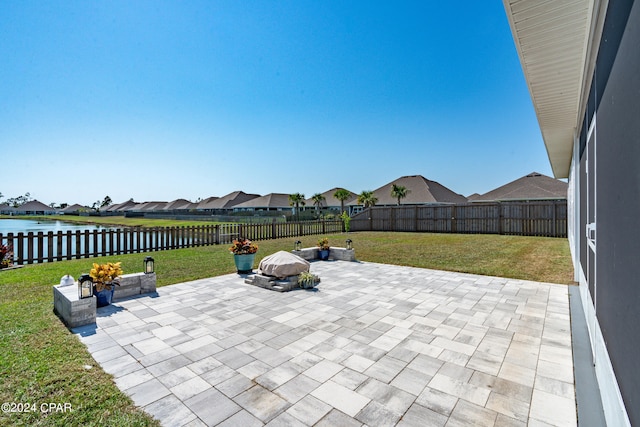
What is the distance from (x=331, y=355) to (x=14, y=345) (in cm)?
335

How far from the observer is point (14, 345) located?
10.2 ft

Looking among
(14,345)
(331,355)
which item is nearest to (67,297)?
(14,345)

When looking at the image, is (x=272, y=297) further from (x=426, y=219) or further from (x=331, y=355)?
(x=426, y=219)

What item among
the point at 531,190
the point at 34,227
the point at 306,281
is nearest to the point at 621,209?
the point at 306,281

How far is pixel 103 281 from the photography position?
4492mm

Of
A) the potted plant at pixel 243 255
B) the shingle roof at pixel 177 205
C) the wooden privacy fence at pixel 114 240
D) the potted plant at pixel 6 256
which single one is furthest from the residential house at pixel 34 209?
the potted plant at pixel 243 255

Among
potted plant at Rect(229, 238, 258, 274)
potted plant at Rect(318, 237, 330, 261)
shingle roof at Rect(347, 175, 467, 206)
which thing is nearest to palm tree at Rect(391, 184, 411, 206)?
shingle roof at Rect(347, 175, 467, 206)

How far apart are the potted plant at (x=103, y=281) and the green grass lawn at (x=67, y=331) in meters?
0.57

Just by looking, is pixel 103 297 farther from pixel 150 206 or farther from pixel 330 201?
pixel 150 206

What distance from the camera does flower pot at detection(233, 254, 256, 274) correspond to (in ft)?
22.2

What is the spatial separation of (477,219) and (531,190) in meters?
7.67

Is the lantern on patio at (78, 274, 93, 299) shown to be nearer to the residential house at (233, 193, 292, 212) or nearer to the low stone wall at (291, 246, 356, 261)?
the low stone wall at (291, 246, 356, 261)

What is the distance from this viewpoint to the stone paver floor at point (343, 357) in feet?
7.00

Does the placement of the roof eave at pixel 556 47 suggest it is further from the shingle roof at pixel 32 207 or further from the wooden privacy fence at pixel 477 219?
the shingle roof at pixel 32 207
